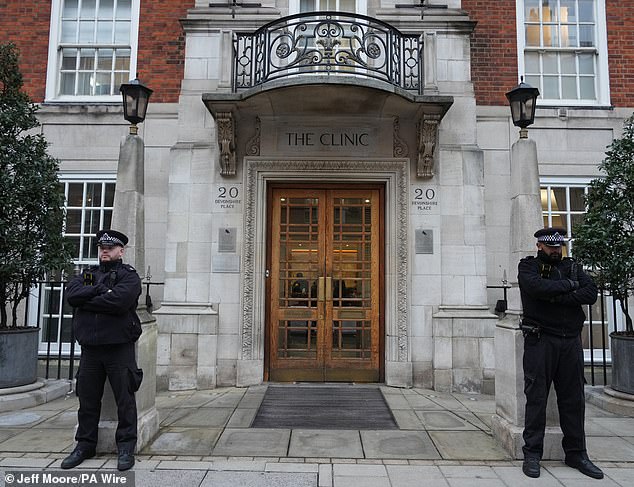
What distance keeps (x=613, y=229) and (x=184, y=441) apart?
5.81 meters

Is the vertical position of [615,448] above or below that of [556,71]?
below

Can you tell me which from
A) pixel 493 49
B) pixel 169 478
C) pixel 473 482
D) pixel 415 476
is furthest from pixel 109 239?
pixel 493 49

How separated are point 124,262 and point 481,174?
5.56 meters

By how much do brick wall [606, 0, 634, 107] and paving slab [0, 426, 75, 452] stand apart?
1016 centimetres

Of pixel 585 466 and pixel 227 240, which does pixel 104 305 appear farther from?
pixel 585 466

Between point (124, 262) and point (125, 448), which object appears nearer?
point (125, 448)

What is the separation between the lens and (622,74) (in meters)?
9.12

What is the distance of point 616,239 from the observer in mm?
6293

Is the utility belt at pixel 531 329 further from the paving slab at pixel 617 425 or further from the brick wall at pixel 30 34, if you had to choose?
the brick wall at pixel 30 34

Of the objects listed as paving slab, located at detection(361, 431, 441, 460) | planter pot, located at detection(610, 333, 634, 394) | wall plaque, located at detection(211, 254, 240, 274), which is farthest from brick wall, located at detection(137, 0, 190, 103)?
planter pot, located at detection(610, 333, 634, 394)

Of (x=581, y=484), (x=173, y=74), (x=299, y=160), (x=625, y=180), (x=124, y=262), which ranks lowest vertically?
(x=581, y=484)

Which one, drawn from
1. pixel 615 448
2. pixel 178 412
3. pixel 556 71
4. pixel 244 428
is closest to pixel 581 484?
pixel 615 448

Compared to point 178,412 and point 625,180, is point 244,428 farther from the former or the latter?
point 625,180

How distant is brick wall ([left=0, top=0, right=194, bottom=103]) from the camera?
9.04 meters
